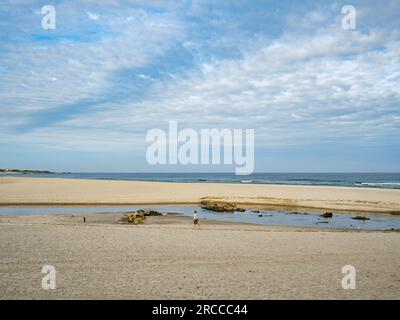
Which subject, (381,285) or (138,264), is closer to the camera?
(381,285)

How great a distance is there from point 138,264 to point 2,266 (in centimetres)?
428

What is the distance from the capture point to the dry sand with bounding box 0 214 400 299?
963 centimetres

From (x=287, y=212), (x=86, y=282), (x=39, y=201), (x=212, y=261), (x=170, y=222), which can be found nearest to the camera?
(x=86, y=282)

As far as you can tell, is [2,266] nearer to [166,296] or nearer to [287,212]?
[166,296]

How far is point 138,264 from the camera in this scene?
12.3 meters

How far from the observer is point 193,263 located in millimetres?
12594

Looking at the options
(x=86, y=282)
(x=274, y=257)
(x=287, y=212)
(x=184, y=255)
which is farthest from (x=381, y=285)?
(x=287, y=212)

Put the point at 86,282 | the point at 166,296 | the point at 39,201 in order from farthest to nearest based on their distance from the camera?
the point at 39,201, the point at 86,282, the point at 166,296

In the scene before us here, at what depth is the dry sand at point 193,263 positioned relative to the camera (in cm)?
963

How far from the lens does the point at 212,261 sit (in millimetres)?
12898
